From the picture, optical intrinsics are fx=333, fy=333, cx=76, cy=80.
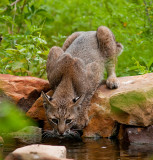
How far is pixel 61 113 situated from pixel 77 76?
3.03ft

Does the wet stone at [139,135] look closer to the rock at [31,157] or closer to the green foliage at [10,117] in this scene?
the rock at [31,157]

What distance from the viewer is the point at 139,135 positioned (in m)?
4.94

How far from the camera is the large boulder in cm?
493

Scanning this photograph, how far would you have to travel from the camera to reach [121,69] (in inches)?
297

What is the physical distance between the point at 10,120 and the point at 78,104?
12.2ft

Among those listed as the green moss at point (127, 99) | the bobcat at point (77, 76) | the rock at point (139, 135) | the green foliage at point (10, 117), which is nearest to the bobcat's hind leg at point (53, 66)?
the bobcat at point (77, 76)

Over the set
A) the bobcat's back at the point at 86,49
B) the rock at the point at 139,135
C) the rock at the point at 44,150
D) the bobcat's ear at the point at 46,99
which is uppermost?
the bobcat's back at the point at 86,49

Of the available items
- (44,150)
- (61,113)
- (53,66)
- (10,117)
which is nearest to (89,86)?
(53,66)

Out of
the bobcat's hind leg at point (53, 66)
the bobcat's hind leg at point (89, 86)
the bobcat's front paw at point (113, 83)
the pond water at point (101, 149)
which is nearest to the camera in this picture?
the pond water at point (101, 149)

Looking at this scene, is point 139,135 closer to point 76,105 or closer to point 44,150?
point 76,105

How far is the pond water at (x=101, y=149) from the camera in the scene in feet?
12.8

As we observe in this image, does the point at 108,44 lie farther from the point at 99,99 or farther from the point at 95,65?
the point at 99,99

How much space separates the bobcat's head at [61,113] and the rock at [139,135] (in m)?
0.82

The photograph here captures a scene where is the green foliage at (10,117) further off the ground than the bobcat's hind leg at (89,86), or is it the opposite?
the green foliage at (10,117)
